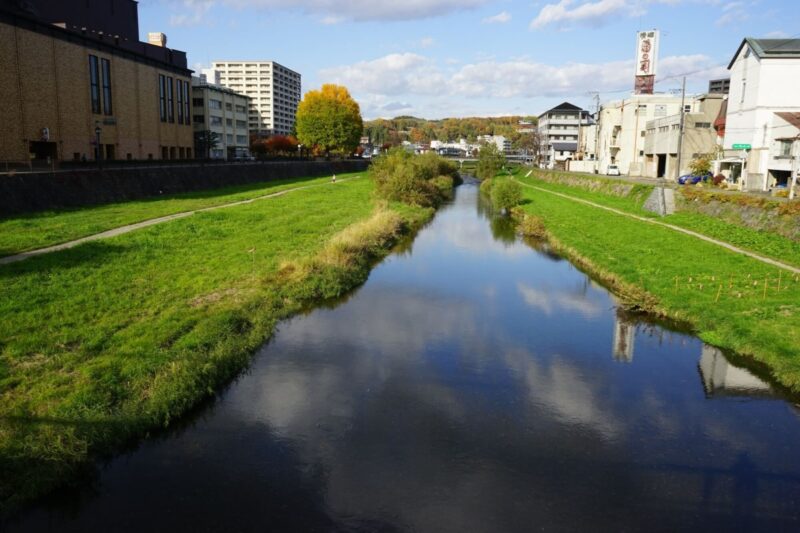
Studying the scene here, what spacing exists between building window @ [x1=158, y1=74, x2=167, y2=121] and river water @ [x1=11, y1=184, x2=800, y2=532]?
54959 mm

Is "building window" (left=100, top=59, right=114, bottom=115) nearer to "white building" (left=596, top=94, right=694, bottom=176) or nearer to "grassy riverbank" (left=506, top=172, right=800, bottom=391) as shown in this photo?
"grassy riverbank" (left=506, top=172, right=800, bottom=391)

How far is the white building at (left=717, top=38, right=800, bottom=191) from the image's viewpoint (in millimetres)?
40625

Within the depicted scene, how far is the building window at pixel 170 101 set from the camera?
66125mm

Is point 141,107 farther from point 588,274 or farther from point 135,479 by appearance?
point 135,479

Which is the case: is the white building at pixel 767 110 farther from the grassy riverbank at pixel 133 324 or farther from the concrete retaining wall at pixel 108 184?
the concrete retaining wall at pixel 108 184

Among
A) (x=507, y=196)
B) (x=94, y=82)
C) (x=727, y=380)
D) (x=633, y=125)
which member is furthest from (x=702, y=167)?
(x=94, y=82)

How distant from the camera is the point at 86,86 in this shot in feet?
164

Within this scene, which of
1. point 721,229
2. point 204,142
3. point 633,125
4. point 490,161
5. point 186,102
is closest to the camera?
point 721,229

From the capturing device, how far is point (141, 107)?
2331 inches

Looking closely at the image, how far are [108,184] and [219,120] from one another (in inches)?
2544

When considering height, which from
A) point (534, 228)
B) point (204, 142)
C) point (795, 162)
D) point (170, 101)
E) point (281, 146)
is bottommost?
point (534, 228)

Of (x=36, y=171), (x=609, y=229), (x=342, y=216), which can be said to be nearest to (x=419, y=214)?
(x=342, y=216)

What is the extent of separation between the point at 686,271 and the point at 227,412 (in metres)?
16.8

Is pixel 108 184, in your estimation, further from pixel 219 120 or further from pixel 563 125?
pixel 563 125
